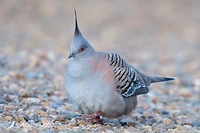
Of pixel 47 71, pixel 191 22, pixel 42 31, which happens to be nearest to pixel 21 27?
pixel 42 31

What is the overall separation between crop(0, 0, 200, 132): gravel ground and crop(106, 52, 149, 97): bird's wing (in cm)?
55

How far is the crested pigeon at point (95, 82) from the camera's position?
4539mm

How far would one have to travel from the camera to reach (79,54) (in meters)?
4.69

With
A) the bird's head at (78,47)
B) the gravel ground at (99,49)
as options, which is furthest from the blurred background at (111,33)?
the bird's head at (78,47)

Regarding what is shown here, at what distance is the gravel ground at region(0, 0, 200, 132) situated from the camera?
5070 mm

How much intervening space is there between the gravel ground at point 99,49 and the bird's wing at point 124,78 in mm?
545

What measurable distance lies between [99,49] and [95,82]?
6.91 m

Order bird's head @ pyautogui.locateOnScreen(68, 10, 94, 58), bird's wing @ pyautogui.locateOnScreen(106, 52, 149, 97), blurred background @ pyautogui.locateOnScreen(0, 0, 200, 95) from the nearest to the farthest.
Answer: bird's head @ pyautogui.locateOnScreen(68, 10, 94, 58)
bird's wing @ pyautogui.locateOnScreen(106, 52, 149, 97)
blurred background @ pyautogui.locateOnScreen(0, 0, 200, 95)

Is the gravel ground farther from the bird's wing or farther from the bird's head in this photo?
the bird's head

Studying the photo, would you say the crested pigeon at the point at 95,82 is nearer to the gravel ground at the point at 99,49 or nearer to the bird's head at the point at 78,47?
the bird's head at the point at 78,47

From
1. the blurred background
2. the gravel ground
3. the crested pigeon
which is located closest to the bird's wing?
the crested pigeon

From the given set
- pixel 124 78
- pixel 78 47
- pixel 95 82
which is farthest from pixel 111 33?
pixel 95 82

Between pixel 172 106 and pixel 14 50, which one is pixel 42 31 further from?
pixel 172 106

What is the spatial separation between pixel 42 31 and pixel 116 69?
971cm
